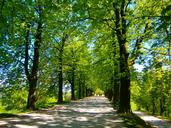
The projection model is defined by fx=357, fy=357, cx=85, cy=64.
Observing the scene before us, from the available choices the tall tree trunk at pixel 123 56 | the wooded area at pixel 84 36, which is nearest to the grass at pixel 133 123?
the wooded area at pixel 84 36

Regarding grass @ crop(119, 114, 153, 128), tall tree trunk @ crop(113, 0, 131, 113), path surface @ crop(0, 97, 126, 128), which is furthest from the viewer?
tall tree trunk @ crop(113, 0, 131, 113)

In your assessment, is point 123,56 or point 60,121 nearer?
point 60,121

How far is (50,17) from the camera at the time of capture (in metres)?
21.1

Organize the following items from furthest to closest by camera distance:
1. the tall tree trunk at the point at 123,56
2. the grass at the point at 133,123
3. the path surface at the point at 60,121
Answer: the tall tree trunk at the point at 123,56, the grass at the point at 133,123, the path surface at the point at 60,121

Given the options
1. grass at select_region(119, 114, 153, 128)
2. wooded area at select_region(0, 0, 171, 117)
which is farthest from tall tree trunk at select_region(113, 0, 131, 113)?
grass at select_region(119, 114, 153, 128)

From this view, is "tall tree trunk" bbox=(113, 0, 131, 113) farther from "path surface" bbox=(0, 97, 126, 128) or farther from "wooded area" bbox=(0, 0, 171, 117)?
"path surface" bbox=(0, 97, 126, 128)

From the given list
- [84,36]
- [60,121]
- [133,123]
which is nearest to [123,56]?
[84,36]

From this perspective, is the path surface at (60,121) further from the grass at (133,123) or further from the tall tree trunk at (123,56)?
the tall tree trunk at (123,56)

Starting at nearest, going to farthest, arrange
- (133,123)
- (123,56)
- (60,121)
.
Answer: (133,123) → (60,121) → (123,56)

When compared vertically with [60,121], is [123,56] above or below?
above

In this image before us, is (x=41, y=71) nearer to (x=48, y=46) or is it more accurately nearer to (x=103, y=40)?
(x=48, y=46)

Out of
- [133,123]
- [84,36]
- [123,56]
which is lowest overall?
[133,123]

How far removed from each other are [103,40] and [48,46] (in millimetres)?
12390

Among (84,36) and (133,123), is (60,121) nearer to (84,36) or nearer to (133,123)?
(133,123)
